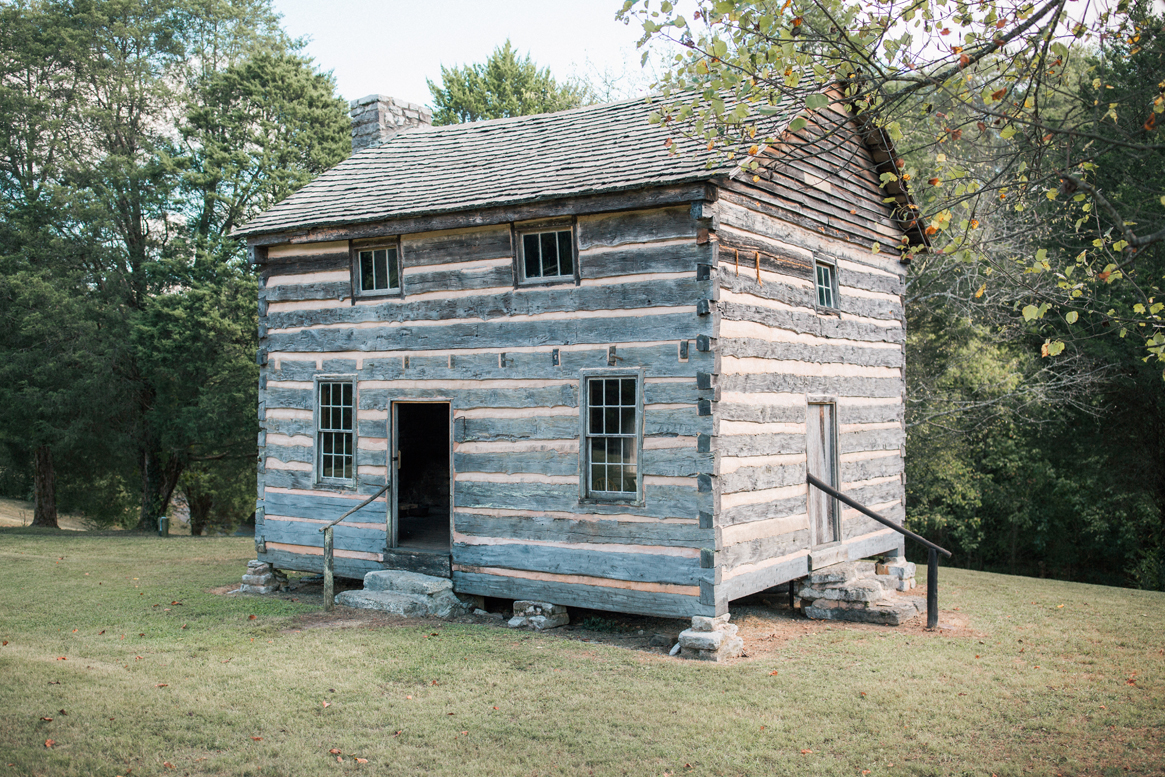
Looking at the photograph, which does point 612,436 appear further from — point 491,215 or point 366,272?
point 366,272

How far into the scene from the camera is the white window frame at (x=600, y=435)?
996 centimetres

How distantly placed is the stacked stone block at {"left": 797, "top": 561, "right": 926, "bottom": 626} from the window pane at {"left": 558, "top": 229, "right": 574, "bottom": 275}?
205 inches

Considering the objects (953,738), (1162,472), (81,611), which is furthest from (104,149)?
(1162,472)

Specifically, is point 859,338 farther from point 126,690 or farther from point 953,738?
point 126,690

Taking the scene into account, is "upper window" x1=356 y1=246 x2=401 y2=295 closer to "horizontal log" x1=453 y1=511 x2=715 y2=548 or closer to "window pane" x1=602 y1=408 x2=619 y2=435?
"horizontal log" x1=453 y1=511 x2=715 y2=548

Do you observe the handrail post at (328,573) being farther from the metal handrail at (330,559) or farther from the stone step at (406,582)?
the stone step at (406,582)

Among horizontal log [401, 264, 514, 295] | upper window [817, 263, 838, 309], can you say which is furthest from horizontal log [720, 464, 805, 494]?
horizontal log [401, 264, 514, 295]

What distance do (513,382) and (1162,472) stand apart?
1614 cm

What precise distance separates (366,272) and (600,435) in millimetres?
4453

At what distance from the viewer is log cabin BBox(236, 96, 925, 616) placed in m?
9.79

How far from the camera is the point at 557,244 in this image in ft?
35.2

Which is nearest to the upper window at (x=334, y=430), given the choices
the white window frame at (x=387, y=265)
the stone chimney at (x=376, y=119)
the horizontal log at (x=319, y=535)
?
the horizontal log at (x=319, y=535)

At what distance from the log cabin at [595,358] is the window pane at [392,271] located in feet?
0.15

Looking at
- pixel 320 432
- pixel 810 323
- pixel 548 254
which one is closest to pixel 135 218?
pixel 320 432
